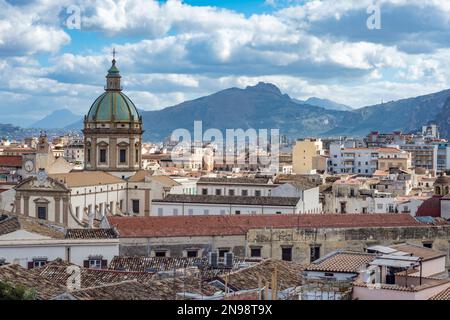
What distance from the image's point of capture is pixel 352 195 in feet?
171

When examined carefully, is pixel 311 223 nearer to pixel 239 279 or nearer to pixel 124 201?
pixel 239 279

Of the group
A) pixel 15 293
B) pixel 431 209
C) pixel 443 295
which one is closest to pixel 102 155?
pixel 431 209

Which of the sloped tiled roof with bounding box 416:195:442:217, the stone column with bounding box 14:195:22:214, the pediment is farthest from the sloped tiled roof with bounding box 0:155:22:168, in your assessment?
the sloped tiled roof with bounding box 416:195:442:217

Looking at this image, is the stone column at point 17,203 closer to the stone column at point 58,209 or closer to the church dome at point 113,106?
the stone column at point 58,209

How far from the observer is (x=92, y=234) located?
27.4 meters

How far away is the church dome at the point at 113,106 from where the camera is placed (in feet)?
173

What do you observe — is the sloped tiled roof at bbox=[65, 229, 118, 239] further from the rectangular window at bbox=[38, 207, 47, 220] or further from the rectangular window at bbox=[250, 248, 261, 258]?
the rectangular window at bbox=[38, 207, 47, 220]

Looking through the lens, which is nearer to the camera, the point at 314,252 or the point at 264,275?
the point at 264,275

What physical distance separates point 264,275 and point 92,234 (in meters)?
9.15

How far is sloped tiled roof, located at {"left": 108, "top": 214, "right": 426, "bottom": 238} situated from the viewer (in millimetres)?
29078

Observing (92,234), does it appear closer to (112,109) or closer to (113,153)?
(113,153)
